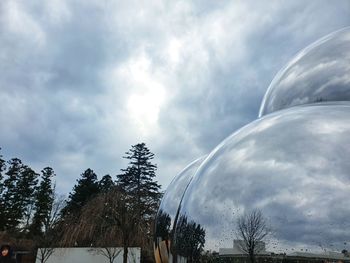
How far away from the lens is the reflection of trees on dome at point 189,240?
7.09ft

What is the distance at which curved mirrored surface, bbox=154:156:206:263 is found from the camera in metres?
3.59

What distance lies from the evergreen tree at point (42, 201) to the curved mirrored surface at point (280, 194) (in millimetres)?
54195

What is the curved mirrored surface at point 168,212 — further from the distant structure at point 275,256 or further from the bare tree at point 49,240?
the bare tree at point 49,240

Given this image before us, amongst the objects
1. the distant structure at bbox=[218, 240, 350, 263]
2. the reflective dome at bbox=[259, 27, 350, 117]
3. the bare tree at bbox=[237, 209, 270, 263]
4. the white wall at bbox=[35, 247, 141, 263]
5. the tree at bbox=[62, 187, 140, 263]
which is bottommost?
the distant structure at bbox=[218, 240, 350, 263]

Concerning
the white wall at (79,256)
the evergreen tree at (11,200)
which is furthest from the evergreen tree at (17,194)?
the white wall at (79,256)

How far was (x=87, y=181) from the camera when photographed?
64.1 metres

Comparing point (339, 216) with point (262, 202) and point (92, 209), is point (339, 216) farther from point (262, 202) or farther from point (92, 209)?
point (92, 209)

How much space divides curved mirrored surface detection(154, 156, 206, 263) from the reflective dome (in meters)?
1.19

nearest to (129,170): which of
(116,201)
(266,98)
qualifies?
(116,201)

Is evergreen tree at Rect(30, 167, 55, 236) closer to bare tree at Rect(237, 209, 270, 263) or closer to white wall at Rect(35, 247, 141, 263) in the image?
white wall at Rect(35, 247, 141, 263)

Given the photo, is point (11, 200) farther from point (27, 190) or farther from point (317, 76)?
point (317, 76)

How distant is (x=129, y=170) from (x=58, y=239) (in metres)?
37.9

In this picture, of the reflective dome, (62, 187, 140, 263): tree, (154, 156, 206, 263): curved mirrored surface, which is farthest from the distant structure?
(62, 187, 140, 263): tree

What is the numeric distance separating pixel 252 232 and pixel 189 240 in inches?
18.3
